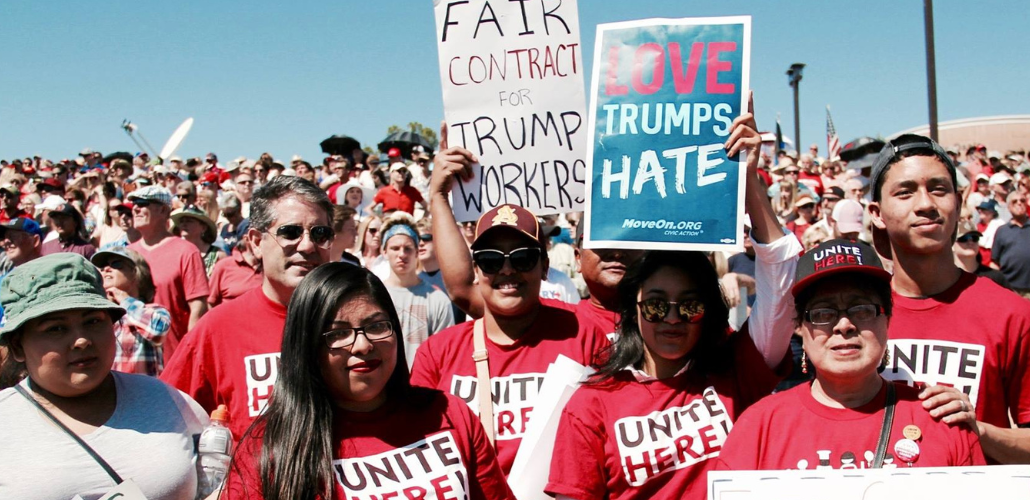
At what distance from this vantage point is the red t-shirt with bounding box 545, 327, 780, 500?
109 inches

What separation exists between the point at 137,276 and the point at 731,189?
156 inches

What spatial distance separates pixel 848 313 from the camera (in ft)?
8.34

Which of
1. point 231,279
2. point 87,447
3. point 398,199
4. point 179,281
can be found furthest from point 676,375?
point 398,199

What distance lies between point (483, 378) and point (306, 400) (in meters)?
0.97

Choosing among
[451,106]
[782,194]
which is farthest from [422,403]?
[782,194]

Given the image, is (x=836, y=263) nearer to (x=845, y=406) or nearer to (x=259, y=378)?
(x=845, y=406)

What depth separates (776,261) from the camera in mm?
2850

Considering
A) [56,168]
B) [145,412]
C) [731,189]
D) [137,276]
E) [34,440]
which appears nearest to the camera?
[34,440]

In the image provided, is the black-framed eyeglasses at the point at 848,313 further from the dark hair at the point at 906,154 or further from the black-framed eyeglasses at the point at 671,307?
the dark hair at the point at 906,154

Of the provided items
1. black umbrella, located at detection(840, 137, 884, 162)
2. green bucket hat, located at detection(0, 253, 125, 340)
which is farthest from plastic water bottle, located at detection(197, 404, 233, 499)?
black umbrella, located at detection(840, 137, 884, 162)

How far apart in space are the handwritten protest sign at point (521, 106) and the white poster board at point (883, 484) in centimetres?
178

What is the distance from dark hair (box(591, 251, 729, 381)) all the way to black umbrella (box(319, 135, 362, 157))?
22.2 m

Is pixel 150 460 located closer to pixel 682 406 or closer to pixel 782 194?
pixel 682 406

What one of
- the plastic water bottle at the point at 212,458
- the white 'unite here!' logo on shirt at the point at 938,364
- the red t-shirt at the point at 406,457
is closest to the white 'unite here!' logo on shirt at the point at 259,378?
the plastic water bottle at the point at 212,458
